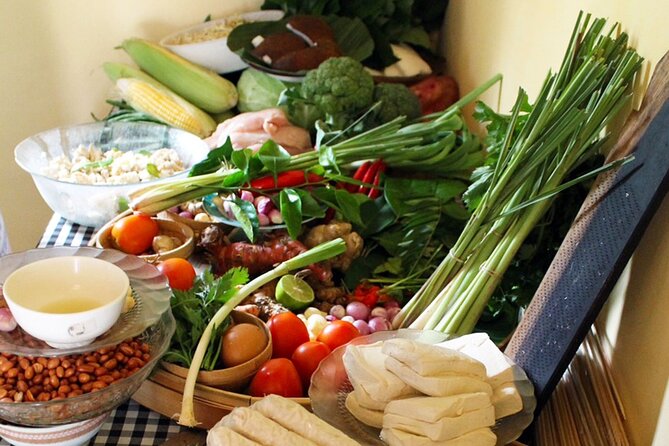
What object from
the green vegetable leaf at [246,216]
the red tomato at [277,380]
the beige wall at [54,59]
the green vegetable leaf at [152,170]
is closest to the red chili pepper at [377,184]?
the green vegetable leaf at [246,216]

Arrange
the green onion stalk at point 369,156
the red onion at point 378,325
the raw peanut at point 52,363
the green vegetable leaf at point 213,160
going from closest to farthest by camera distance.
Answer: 1. the raw peanut at point 52,363
2. the red onion at point 378,325
3. the green onion stalk at point 369,156
4. the green vegetable leaf at point 213,160

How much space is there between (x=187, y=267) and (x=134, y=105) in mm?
999

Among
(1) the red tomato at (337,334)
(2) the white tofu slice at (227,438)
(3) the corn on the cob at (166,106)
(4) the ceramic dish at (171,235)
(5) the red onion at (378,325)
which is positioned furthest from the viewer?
(3) the corn on the cob at (166,106)

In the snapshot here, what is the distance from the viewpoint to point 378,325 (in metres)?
1.24

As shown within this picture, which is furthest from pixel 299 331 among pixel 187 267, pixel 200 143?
pixel 200 143

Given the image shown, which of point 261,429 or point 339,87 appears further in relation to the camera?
point 339,87

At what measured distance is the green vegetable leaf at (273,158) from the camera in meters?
1.48

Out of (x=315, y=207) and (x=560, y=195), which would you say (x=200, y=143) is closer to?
(x=315, y=207)

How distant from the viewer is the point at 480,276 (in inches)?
45.4

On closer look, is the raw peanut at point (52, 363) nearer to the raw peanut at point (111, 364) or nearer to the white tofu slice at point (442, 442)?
the raw peanut at point (111, 364)

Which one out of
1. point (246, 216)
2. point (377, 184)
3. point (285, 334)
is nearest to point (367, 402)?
point (285, 334)

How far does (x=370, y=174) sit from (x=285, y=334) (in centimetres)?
51

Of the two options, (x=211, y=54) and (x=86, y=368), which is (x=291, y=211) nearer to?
(x=86, y=368)

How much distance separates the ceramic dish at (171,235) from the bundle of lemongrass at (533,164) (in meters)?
0.46
